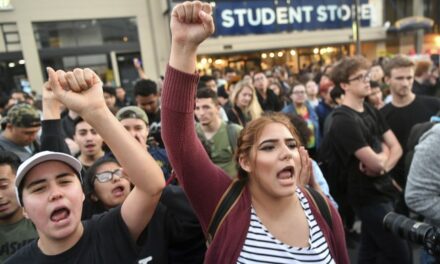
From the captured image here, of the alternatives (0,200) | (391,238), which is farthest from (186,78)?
(391,238)

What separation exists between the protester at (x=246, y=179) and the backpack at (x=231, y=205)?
0.06 ft

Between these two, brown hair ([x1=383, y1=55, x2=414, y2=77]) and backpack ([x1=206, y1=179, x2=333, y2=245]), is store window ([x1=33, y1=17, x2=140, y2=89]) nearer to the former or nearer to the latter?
brown hair ([x1=383, y1=55, x2=414, y2=77])

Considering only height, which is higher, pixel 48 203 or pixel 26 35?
pixel 26 35

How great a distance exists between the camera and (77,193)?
1482mm

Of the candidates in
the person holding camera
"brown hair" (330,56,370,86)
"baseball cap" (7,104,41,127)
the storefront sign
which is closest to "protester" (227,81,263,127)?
"brown hair" (330,56,370,86)

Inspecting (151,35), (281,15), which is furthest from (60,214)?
(281,15)

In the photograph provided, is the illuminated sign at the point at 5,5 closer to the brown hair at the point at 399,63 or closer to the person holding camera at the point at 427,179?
the brown hair at the point at 399,63

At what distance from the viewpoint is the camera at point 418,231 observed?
5.11 ft

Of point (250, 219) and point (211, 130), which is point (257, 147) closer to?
point (250, 219)

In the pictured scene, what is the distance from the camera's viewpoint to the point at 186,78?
4.43 ft

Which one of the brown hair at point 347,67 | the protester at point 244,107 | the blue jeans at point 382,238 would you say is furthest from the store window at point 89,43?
the blue jeans at point 382,238

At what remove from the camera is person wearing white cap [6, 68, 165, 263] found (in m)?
1.40

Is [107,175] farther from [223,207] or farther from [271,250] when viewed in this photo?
[271,250]

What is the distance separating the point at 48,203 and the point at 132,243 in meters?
0.38
